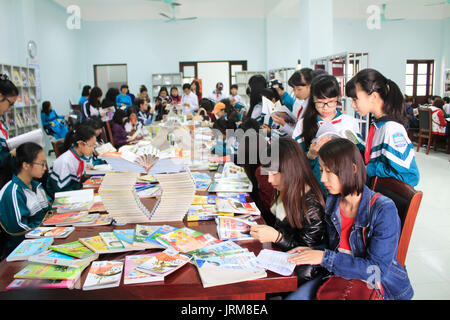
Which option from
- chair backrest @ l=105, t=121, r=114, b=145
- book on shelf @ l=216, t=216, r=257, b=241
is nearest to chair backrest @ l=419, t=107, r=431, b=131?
chair backrest @ l=105, t=121, r=114, b=145

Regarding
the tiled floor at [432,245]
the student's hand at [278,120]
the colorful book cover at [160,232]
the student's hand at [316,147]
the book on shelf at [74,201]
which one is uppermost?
the student's hand at [278,120]

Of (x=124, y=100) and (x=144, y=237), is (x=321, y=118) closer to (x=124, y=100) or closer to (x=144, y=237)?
(x=144, y=237)

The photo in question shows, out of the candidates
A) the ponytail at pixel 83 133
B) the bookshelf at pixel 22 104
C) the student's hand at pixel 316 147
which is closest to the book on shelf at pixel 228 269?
the student's hand at pixel 316 147

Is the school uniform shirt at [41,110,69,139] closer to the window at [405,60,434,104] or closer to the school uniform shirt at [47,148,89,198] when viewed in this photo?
the school uniform shirt at [47,148,89,198]

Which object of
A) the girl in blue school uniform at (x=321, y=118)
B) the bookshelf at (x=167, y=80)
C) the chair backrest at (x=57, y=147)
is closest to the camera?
the girl in blue school uniform at (x=321, y=118)

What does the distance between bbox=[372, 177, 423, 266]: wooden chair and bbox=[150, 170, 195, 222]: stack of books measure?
2.86 ft

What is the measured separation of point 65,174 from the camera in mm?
2807

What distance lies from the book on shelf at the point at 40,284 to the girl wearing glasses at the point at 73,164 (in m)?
1.66

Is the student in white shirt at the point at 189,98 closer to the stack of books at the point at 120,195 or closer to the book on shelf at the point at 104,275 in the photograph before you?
the stack of books at the point at 120,195

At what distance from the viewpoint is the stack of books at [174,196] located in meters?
1.70

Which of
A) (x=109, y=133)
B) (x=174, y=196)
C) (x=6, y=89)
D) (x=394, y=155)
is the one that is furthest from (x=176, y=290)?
(x=109, y=133)

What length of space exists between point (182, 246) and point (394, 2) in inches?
503

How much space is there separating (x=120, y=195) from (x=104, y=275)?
1.68 feet
